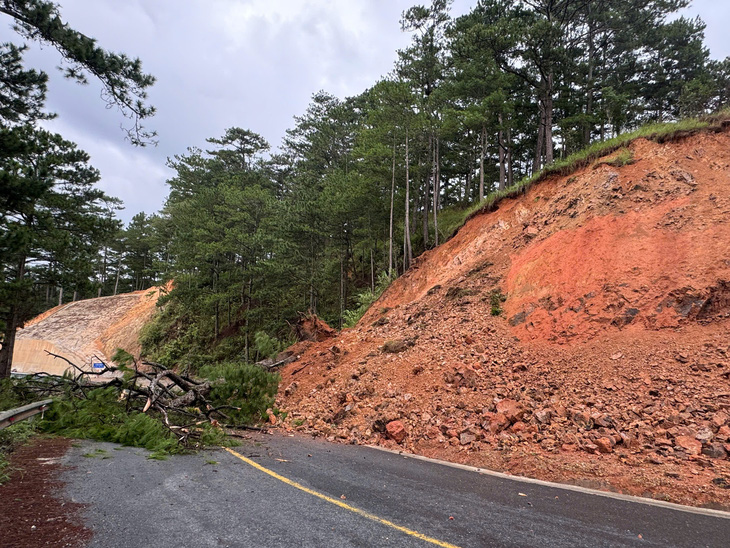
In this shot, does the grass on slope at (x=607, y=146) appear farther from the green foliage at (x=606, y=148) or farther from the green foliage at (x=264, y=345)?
the green foliage at (x=264, y=345)

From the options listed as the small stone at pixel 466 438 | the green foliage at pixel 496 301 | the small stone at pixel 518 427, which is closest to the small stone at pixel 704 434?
the small stone at pixel 518 427

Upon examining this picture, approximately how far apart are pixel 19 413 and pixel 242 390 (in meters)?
4.50

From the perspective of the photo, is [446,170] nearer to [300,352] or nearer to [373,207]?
[373,207]

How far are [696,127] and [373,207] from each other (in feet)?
50.1

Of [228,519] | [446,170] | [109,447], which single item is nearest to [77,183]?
[109,447]

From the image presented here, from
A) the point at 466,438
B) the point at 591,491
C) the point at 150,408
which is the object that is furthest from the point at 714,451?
the point at 150,408

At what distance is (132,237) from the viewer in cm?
5419

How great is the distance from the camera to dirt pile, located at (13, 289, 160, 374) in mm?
35625

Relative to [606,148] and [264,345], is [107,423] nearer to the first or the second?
[264,345]

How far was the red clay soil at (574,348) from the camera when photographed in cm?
654

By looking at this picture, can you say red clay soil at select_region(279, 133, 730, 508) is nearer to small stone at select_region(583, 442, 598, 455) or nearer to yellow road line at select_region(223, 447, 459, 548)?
small stone at select_region(583, 442, 598, 455)

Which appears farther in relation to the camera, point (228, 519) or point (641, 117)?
point (641, 117)

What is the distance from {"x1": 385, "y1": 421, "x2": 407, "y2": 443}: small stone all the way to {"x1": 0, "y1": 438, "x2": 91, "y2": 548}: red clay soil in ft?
19.8

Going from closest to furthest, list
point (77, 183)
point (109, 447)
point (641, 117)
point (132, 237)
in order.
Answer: point (109, 447) → point (77, 183) → point (641, 117) → point (132, 237)
